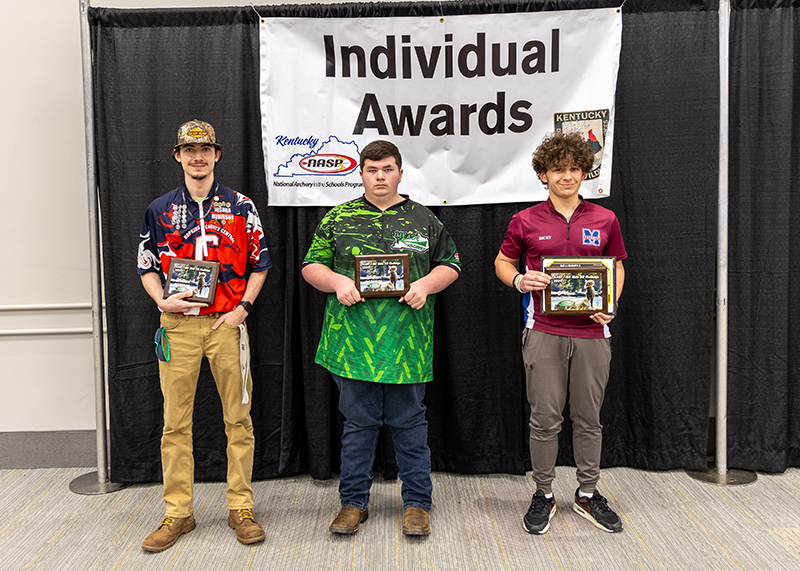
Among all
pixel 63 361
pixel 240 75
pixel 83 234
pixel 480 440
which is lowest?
pixel 480 440

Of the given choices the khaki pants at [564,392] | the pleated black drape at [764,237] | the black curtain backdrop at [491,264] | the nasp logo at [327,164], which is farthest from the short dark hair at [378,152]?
the pleated black drape at [764,237]

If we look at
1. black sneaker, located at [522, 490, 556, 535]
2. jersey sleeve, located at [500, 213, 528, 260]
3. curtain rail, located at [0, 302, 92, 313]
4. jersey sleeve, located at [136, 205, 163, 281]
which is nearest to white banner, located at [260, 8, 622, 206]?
jersey sleeve, located at [500, 213, 528, 260]

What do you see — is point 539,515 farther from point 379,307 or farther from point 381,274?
point 381,274

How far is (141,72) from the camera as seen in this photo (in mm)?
2914

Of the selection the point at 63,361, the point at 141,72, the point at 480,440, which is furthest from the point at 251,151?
the point at 480,440

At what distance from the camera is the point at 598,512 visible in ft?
8.28

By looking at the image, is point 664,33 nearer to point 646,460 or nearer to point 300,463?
point 646,460

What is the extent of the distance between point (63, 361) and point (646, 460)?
10.2 feet

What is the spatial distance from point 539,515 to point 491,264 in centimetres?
117

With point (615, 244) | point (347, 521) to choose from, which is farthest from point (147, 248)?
point (615, 244)

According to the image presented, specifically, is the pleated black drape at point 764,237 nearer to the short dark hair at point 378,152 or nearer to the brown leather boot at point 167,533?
the short dark hair at point 378,152

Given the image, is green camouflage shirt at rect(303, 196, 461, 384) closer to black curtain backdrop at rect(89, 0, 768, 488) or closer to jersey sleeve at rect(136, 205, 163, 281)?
black curtain backdrop at rect(89, 0, 768, 488)

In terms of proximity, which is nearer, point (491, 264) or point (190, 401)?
point (190, 401)

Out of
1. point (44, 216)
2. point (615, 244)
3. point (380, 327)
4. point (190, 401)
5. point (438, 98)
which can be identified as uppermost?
point (438, 98)
